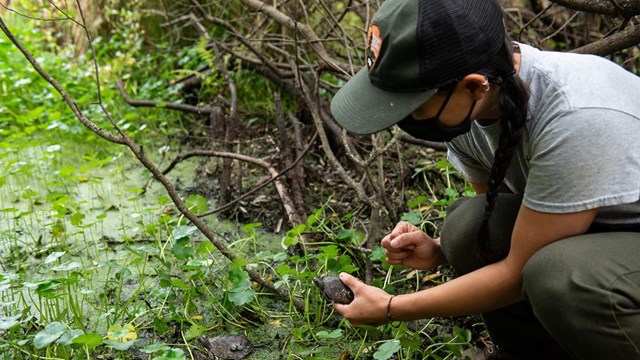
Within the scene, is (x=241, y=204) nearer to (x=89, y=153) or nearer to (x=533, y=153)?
(x=89, y=153)

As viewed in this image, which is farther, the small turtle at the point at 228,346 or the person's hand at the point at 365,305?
the small turtle at the point at 228,346

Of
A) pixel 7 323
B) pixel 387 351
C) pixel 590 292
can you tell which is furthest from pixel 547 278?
pixel 7 323

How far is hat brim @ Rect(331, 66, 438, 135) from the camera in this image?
152 centimetres

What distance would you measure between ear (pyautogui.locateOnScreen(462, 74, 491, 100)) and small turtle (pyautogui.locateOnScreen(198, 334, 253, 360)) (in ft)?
3.58

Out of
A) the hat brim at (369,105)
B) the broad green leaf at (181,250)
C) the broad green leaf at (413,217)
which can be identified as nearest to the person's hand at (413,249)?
the broad green leaf at (413,217)

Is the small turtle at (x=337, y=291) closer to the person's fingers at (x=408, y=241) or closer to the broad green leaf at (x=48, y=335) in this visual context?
the person's fingers at (x=408, y=241)

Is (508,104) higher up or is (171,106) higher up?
(508,104)

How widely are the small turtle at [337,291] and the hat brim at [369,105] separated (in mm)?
505

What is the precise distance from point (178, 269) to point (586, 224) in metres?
1.60

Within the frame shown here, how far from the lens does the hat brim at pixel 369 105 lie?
1.52 meters

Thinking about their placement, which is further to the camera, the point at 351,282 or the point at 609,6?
the point at 609,6

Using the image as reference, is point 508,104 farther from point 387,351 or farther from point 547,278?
point 387,351

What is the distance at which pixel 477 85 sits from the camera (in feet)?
4.94

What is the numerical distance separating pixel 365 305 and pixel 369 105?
1.69ft
